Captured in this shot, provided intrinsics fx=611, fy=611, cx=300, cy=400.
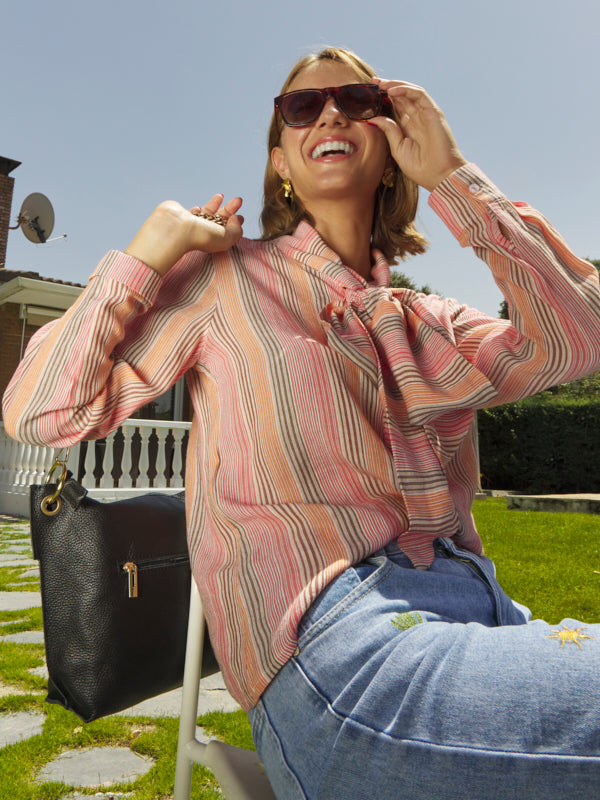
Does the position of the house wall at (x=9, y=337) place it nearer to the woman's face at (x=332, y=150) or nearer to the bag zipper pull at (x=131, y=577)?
the woman's face at (x=332, y=150)

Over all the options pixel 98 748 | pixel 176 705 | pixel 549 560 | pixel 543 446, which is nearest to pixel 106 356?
pixel 98 748

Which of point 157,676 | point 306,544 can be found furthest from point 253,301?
point 157,676

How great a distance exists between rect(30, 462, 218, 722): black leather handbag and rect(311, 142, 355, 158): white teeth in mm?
990

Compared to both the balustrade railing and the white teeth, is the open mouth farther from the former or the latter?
the balustrade railing

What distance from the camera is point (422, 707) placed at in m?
0.82

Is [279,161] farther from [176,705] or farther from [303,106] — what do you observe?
[176,705]

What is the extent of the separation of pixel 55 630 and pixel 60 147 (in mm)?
14887

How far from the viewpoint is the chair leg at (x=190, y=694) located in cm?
125

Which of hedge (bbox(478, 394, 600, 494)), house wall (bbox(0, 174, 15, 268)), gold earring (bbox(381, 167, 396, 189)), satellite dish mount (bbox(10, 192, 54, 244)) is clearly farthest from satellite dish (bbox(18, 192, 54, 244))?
gold earring (bbox(381, 167, 396, 189))

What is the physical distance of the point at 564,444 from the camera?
52.6ft

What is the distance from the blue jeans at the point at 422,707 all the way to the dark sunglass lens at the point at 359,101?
3.71 feet

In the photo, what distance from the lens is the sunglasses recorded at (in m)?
1.53

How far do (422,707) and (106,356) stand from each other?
901mm

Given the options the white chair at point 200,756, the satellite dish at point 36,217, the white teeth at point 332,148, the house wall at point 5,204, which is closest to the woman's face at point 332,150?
the white teeth at point 332,148
